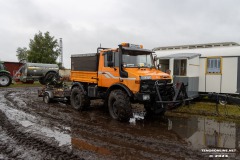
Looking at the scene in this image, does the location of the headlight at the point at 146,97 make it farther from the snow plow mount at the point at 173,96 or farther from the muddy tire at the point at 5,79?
the muddy tire at the point at 5,79

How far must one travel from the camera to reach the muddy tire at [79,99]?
9586 millimetres

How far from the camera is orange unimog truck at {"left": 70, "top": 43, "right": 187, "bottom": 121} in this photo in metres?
7.38

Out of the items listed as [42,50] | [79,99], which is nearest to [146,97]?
[79,99]

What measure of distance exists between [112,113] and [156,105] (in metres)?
1.63

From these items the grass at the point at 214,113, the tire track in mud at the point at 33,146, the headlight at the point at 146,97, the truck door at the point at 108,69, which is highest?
the truck door at the point at 108,69

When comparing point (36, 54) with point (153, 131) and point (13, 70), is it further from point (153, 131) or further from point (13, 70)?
point (153, 131)

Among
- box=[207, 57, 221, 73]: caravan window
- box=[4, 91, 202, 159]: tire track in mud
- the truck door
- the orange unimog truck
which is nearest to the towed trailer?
the orange unimog truck

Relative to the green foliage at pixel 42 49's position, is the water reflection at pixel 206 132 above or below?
below

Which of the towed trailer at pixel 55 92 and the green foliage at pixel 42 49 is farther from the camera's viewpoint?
the green foliage at pixel 42 49

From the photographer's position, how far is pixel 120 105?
24.4ft

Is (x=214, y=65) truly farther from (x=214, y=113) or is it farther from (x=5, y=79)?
(x=5, y=79)

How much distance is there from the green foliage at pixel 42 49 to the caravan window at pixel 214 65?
29548 millimetres

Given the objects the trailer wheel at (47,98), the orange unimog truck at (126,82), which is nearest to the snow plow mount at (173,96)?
the orange unimog truck at (126,82)

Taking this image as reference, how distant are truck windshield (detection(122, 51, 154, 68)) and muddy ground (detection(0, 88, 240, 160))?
6.66 ft
